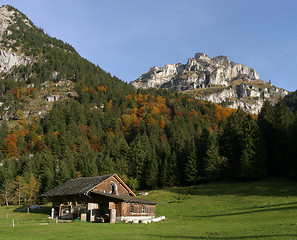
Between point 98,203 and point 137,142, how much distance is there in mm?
65025

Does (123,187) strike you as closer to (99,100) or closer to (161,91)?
(99,100)

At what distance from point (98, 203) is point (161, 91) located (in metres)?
156

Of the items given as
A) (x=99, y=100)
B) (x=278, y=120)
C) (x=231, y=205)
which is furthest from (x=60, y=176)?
(x=99, y=100)

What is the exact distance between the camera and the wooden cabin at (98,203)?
38156 mm

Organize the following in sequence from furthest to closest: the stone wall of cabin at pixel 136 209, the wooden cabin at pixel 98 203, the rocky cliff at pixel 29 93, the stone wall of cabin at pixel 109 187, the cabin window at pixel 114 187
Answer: the rocky cliff at pixel 29 93 < the cabin window at pixel 114 187 < the stone wall of cabin at pixel 109 187 < the stone wall of cabin at pixel 136 209 < the wooden cabin at pixel 98 203

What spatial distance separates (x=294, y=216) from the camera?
94.7 ft

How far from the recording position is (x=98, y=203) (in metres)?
40.1

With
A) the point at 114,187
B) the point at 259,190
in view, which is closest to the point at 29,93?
the point at 114,187

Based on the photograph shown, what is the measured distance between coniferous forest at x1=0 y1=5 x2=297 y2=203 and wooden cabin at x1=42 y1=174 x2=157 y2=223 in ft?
118

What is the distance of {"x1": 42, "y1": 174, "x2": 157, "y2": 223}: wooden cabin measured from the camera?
125 ft

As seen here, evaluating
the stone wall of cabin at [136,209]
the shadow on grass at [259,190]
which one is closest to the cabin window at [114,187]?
the stone wall of cabin at [136,209]

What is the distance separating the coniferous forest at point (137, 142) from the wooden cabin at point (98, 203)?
35884 millimetres

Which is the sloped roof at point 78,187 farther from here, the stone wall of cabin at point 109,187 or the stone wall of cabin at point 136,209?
the stone wall of cabin at point 136,209

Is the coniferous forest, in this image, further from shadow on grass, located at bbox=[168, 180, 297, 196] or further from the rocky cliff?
shadow on grass, located at bbox=[168, 180, 297, 196]
